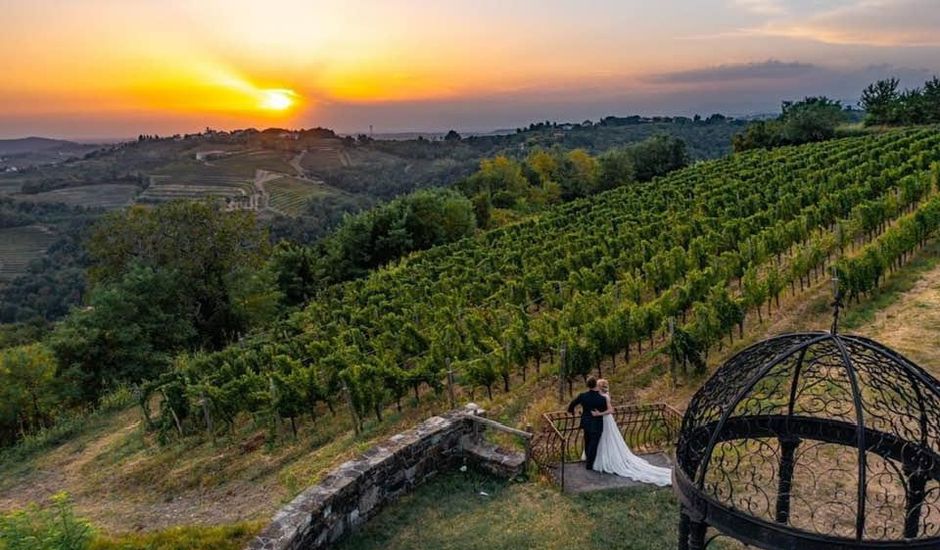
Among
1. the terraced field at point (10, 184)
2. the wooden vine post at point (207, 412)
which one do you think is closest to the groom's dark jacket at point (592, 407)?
the wooden vine post at point (207, 412)

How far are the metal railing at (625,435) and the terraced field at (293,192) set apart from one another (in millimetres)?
83854

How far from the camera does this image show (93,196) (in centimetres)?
11388

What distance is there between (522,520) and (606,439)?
1.80 m

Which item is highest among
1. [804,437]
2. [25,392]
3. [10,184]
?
[10,184]

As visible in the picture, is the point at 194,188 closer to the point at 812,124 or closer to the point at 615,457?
the point at 812,124

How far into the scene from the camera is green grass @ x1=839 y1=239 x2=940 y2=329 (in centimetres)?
1470

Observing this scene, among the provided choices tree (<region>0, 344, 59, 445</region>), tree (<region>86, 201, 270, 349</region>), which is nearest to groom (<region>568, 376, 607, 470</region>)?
tree (<region>0, 344, 59, 445</region>)

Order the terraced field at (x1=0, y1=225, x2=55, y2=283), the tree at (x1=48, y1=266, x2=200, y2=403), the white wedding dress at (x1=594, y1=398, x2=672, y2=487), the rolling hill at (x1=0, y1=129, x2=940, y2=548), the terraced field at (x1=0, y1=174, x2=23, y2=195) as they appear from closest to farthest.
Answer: the white wedding dress at (x1=594, y1=398, x2=672, y2=487) → the rolling hill at (x1=0, y1=129, x2=940, y2=548) → the tree at (x1=48, y1=266, x2=200, y2=403) → the terraced field at (x1=0, y1=225, x2=55, y2=283) → the terraced field at (x1=0, y1=174, x2=23, y2=195)

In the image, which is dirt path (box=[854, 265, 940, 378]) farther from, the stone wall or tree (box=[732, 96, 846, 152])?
tree (box=[732, 96, 846, 152])

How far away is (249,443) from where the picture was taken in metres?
14.2

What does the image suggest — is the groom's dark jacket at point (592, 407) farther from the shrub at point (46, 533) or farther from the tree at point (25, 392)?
the tree at point (25, 392)

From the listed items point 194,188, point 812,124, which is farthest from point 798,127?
point 194,188

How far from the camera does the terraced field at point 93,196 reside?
107m

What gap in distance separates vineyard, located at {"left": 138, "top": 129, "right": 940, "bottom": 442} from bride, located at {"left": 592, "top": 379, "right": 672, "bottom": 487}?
366 cm
